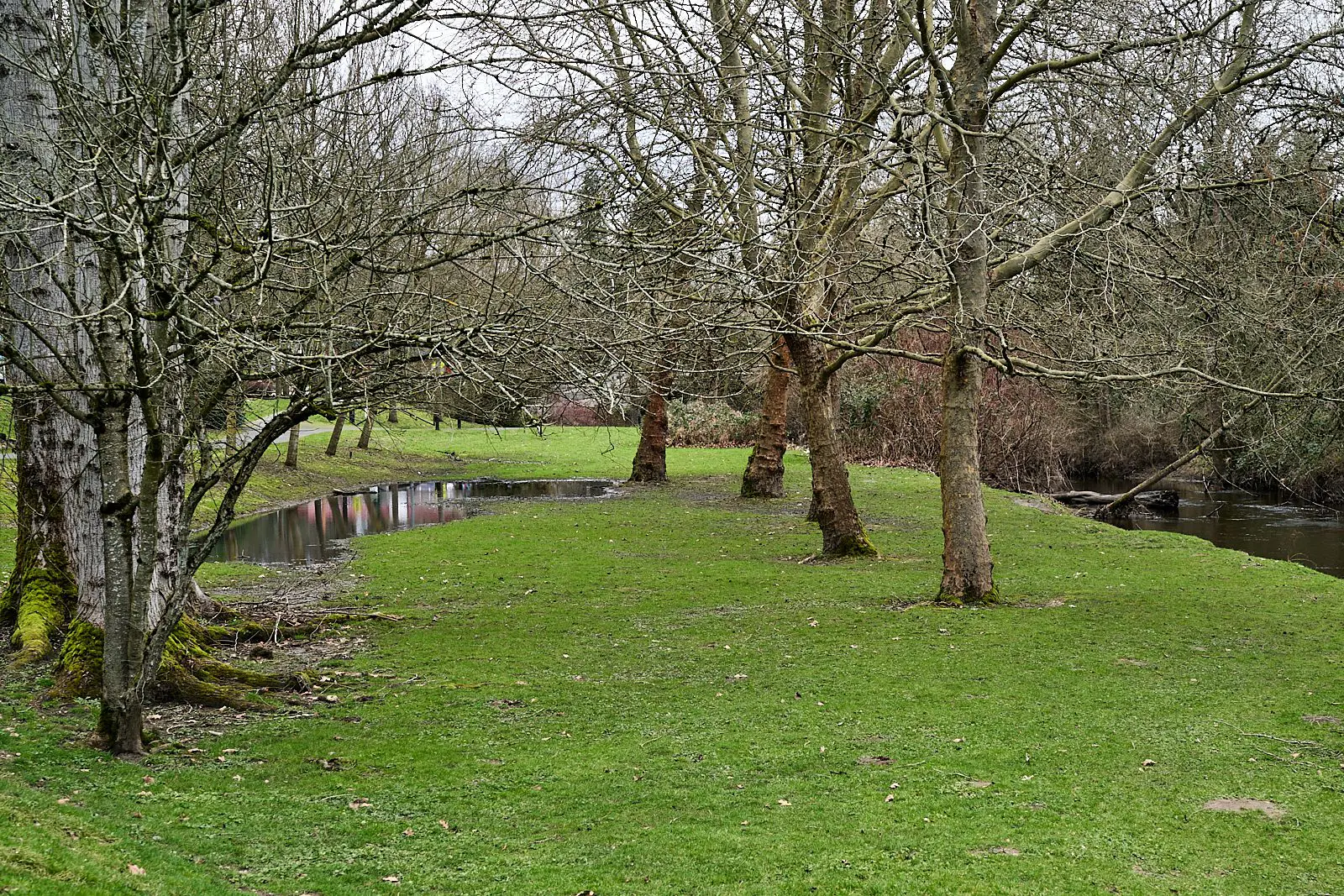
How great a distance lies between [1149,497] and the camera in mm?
28672

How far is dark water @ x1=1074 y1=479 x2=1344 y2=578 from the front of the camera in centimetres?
2147

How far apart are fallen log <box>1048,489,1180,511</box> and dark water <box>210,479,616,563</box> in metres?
12.1

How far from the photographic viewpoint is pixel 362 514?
26.3 m

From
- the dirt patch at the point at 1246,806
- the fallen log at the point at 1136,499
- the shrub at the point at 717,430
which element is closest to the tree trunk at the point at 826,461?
the dirt patch at the point at 1246,806

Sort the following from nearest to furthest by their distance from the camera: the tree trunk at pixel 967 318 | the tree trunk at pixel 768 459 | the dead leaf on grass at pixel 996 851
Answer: the dead leaf on grass at pixel 996 851, the tree trunk at pixel 967 318, the tree trunk at pixel 768 459

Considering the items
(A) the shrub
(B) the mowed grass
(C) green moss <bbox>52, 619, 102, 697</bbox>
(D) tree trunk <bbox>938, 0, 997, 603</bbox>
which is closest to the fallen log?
(A) the shrub

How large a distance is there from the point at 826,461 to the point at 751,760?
A: 9.15 metres

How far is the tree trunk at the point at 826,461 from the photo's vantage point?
16000mm

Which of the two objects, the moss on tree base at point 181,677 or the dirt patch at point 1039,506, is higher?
the moss on tree base at point 181,677

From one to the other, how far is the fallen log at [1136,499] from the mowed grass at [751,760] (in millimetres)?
14985

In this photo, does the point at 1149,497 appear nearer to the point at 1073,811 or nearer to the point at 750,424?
the point at 750,424

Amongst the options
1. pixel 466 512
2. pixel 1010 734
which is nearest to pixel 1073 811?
pixel 1010 734

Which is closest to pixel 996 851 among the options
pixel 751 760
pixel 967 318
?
pixel 751 760

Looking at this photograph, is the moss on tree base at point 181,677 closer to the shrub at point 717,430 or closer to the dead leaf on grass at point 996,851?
the dead leaf on grass at point 996,851
